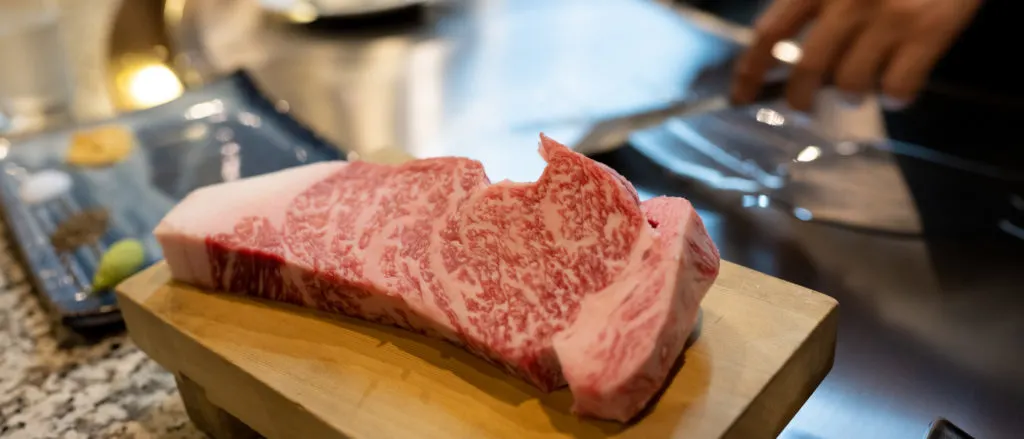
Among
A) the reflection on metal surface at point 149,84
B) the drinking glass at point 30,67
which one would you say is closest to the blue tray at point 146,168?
the reflection on metal surface at point 149,84

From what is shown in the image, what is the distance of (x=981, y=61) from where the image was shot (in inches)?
72.6

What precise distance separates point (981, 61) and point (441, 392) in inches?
64.5

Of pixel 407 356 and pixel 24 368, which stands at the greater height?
pixel 407 356

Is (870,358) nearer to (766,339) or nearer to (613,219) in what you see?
(766,339)

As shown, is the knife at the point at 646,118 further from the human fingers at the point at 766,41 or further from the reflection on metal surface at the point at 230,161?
the reflection on metal surface at the point at 230,161

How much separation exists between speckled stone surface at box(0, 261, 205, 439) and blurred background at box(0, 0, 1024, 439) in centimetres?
3

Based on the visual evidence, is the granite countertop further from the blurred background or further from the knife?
the knife

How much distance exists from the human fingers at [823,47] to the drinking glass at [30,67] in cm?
170

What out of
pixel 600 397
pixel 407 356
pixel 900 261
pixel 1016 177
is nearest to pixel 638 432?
pixel 600 397

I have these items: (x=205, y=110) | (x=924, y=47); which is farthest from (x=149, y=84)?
(x=924, y=47)

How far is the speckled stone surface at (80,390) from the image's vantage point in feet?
3.44

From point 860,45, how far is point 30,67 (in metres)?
1.88

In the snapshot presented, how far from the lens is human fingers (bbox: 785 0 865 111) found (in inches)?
61.7

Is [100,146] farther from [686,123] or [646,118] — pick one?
[686,123]
